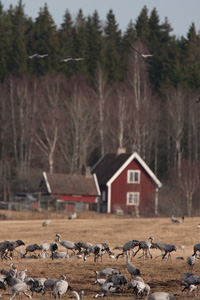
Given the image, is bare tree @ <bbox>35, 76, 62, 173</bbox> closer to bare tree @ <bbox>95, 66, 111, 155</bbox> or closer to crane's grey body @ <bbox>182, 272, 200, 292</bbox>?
bare tree @ <bbox>95, 66, 111, 155</bbox>

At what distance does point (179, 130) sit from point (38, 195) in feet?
68.2

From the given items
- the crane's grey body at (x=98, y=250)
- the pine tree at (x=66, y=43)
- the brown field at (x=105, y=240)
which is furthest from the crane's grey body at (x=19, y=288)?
the pine tree at (x=66, y=43)

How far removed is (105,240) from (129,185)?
32.9 meters

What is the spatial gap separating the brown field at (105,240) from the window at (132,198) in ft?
31.2

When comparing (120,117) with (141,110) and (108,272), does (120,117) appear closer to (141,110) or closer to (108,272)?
(141,110)

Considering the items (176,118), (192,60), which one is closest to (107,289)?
(176,118)

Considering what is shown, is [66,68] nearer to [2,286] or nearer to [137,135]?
[137,135]

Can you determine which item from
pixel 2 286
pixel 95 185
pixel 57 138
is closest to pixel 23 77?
pixel 57 138

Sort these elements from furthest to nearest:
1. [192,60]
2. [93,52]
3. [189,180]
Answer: [93,52], [192,60], [189,180]

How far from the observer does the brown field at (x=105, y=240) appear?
90.1ft

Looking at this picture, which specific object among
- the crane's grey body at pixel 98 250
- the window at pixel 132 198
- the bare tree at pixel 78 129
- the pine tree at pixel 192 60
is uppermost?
the pine tree at pixel 192 60

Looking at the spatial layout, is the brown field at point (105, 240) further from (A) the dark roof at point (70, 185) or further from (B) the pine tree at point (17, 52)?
(B) the pine tree at point (17, 52)

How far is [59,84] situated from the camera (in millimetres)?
96312

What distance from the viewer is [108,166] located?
78062mm
